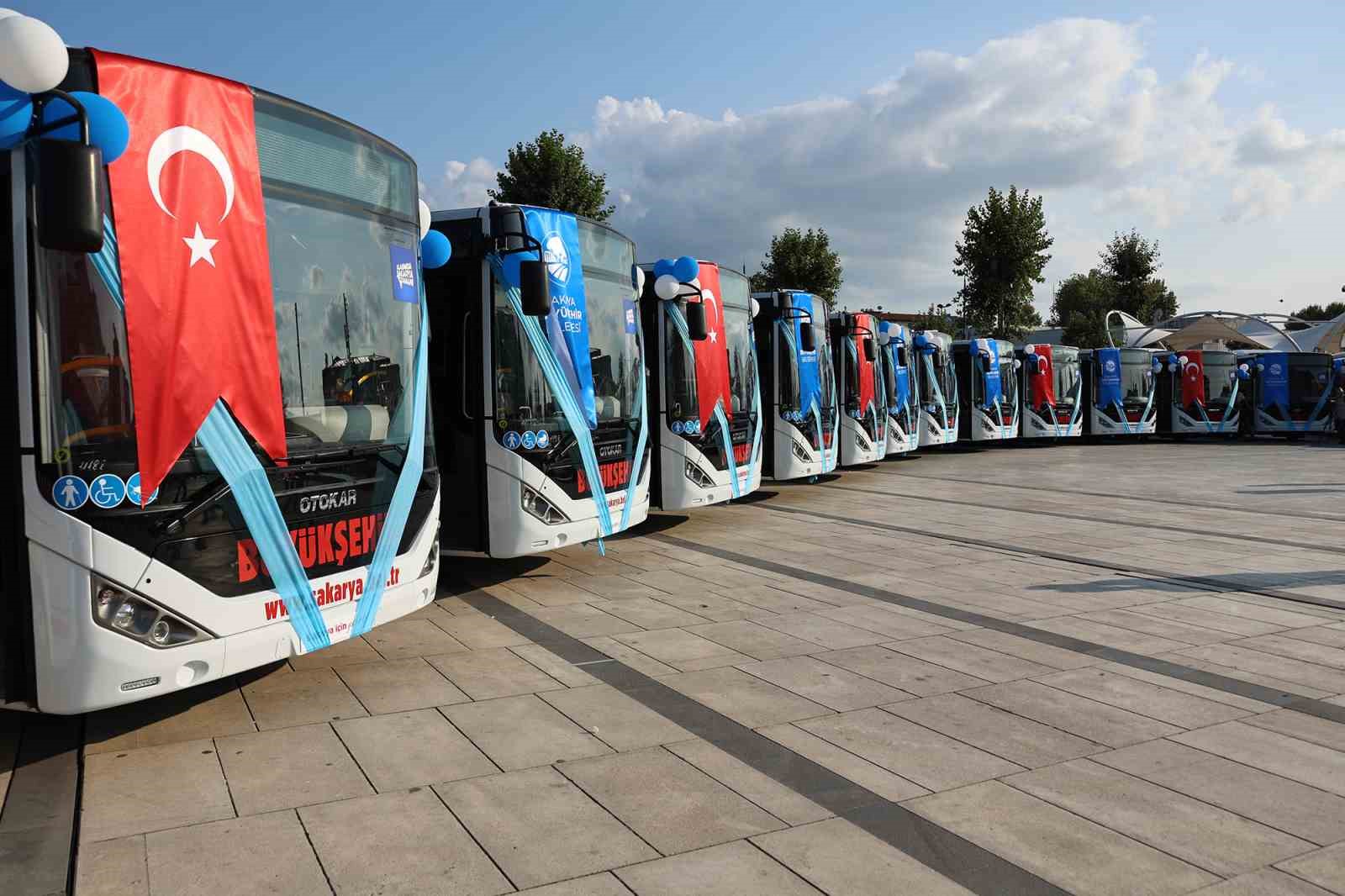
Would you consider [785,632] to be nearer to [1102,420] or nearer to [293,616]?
[293,616]

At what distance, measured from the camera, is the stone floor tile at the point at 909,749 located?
14.9 feet

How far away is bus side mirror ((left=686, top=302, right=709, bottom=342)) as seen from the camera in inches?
433

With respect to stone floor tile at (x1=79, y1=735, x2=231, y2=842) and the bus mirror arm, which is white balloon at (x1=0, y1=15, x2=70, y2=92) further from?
stone floor tile at (x1=79, y1=735, x2=231, y2=842)

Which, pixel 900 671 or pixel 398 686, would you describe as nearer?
pixel 398 686

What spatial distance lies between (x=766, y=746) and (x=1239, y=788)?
→ 2.09 m

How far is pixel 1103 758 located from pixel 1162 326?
7575 cm

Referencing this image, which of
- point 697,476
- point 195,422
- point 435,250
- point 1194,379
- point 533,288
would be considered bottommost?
point 697,476

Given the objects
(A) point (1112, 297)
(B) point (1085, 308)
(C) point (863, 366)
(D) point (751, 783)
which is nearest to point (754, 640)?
(D) point (751, 783)

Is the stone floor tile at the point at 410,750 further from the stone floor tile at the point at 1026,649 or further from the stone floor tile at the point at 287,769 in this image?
the stone floor tile at the point at 1026,649

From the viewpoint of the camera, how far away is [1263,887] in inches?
138

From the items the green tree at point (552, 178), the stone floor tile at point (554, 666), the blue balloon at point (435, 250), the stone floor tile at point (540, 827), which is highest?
the green tree at point (552, 178)

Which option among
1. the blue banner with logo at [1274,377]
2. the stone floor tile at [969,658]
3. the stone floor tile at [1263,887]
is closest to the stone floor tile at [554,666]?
the stone floor tile at [969,658]

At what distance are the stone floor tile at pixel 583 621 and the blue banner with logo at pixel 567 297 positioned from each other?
166cm

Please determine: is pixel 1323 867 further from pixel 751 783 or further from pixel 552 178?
pixel 552 178
